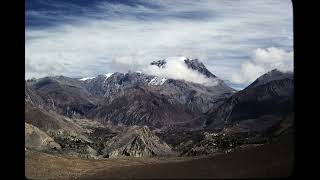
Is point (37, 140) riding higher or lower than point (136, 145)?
higher

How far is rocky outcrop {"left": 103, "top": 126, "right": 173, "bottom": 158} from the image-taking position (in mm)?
114812

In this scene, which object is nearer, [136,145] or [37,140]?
[37,140]

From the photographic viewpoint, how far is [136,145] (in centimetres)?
11831

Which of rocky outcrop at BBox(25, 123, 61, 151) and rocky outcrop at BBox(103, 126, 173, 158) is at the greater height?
rocky outcrop at BBox(25, 123, 61, 151)

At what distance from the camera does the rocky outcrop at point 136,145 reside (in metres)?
115

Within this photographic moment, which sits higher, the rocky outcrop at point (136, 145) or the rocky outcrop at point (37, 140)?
the rocky outcrop at point (37, 140)

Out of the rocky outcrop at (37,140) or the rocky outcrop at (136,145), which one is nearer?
the rocky outcrop at (37,140)

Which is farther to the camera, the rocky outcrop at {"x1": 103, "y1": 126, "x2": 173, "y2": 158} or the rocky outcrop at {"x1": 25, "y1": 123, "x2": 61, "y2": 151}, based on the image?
the rocky outcrop at {"x1": 103, "y1": 126, "x2": 173, "y2": 158}
